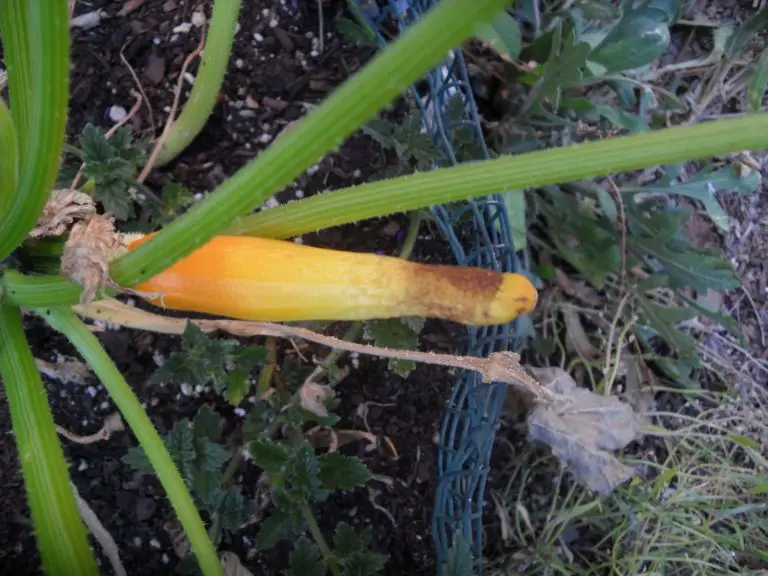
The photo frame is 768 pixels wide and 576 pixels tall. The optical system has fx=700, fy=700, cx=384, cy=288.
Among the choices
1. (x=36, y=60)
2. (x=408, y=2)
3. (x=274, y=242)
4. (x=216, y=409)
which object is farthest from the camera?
(x=216, y=409)

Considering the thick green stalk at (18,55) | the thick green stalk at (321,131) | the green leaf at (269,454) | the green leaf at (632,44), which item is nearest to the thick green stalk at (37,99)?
the thick green stalk at (18,55)

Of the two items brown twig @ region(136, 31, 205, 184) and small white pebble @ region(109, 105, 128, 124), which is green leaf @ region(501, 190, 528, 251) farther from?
small white pebble @ region(109, 105, 128, 124)

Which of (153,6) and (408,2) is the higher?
(153,6)

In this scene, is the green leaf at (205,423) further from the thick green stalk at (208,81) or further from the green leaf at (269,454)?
the thick green stalk at (208,81)

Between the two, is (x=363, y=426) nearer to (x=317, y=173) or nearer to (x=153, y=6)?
(x=317, y=173)

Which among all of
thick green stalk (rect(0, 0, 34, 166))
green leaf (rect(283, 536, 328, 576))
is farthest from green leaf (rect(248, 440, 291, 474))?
thick green stalk (rect(0, 0, 34, 166))

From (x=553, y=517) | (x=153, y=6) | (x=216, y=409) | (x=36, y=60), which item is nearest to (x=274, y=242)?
(x=36, y=60)

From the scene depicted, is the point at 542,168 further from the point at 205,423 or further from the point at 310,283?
the point at 205,423
